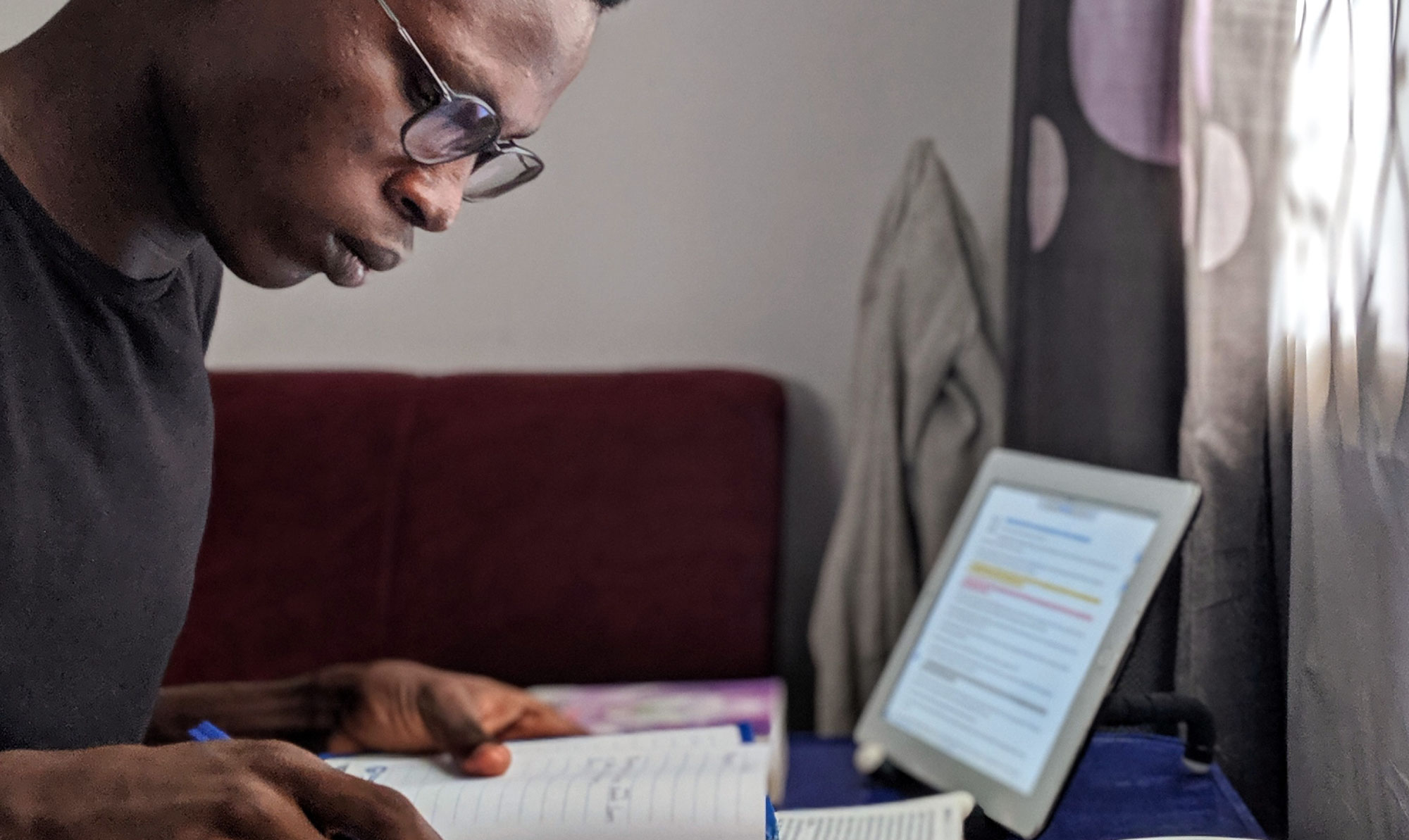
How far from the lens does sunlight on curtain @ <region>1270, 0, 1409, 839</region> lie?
0.66 m

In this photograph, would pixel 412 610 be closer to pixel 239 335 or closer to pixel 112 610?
pixel 239 335

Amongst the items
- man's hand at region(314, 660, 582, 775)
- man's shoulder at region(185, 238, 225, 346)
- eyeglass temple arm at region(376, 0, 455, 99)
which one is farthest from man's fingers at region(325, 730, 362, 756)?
eyeglass temple arm at region(376, 0, 455, 99)

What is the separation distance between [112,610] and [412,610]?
31.4 inches

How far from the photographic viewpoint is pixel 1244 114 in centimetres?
94

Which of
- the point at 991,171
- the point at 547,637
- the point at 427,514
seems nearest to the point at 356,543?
the point at 427,514

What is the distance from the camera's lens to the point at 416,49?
62 centimetres

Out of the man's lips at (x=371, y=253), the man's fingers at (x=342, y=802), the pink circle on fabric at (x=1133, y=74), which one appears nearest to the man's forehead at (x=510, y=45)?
the man's lips at (x=371, y=253)

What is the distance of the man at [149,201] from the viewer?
2.07ft

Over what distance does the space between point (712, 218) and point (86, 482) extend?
1.09 metres

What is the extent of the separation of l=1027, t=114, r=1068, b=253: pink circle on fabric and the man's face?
0.68m

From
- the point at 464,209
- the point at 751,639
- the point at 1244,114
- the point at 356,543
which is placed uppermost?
the point at 1244,114

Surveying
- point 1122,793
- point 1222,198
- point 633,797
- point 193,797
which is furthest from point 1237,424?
point 193,797

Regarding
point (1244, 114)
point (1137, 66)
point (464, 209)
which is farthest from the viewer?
point (464, 209)

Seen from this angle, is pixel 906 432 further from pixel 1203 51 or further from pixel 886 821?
pixel 886 821
